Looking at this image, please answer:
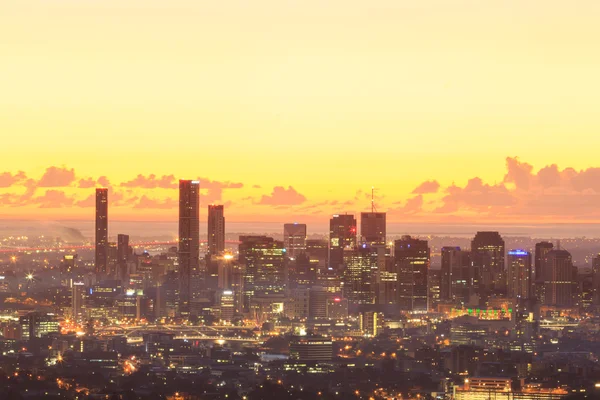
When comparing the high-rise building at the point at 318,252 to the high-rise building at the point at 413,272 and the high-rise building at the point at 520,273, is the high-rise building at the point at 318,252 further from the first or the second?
the high-rise building at the point at 520,273

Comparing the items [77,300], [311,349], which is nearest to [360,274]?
[77,300]

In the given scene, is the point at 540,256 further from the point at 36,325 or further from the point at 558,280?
the point at 36,325

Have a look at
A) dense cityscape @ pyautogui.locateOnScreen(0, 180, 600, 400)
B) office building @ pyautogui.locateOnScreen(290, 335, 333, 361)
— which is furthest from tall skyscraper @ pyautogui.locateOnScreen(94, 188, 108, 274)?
office building @ pyautogui.locateOnScreen(290, 335, 333, 361)

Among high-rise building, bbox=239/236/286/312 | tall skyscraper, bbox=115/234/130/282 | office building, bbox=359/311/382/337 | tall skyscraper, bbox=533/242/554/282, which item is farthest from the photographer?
tall skyscraper, bbox=115/234/130/282

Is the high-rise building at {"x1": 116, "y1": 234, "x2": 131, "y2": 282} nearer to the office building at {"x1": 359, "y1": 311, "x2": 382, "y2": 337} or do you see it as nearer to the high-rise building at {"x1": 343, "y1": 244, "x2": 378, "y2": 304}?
the high-rise building at {"x1": 343, "y1": 244, "x2": 378, "y2": 304}

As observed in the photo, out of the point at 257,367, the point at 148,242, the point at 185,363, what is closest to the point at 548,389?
the point at 257,367

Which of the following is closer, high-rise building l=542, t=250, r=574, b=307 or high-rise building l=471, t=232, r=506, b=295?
high-rise building l=542, t=250, r=574, b=307

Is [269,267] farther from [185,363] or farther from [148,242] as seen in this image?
[185,363]
